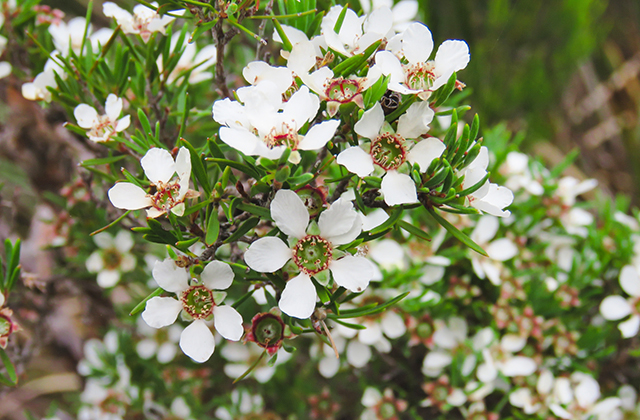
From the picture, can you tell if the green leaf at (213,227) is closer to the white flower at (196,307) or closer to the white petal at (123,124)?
the white flower at (196,307)

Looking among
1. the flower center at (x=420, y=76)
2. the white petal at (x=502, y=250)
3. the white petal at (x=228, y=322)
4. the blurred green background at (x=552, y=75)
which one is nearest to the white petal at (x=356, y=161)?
the flower center at (x=420, y=76)

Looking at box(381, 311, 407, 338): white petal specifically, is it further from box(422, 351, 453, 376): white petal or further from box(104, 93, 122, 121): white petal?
box(104, 93, 122, 121): white petal

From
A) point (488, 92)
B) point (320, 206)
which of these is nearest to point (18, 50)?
point (320, 206)

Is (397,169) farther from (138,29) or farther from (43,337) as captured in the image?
(43,337)

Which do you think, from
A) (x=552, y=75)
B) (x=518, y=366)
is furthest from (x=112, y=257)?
(x=552, y=75)

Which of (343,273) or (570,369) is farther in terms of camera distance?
(570,369)

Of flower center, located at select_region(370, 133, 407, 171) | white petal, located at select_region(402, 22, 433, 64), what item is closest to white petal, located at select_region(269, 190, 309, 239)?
flower center, located at select_region(370, 133, 407, 171)

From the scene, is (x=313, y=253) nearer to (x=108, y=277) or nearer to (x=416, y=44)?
(x=416, y=44)
